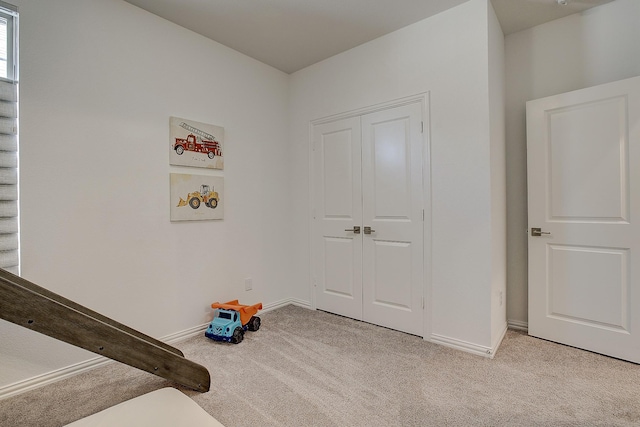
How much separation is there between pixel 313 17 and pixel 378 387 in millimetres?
2765

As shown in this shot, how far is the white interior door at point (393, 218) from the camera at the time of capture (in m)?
2.61

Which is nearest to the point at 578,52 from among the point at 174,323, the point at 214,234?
the point at 214,234

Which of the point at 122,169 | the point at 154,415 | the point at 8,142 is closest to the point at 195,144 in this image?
the point at 122,169

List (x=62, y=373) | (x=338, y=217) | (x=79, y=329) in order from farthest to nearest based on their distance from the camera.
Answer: (x=338, y=217)
(x=62, y=373)
(x=79, y=329)

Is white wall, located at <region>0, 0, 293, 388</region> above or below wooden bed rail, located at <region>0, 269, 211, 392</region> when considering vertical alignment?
above

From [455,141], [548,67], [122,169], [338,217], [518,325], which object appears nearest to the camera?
[122,169]

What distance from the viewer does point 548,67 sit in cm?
262

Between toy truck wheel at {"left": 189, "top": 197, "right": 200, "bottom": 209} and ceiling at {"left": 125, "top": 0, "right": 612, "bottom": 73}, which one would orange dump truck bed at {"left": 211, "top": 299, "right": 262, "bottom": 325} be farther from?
ceiling at {"left": 125, "top": 0, "right": 612, "bottom": 73}

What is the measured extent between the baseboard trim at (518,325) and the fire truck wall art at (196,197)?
2828 mm

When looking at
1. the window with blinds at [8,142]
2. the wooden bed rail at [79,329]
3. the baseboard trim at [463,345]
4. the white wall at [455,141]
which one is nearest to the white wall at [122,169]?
the window with blinds at [8,142]

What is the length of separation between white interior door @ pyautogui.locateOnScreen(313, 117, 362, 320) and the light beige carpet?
2.26 feet

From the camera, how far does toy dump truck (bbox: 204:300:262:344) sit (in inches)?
97.0

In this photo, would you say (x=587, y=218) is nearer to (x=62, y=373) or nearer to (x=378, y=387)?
(x=378, y=387)

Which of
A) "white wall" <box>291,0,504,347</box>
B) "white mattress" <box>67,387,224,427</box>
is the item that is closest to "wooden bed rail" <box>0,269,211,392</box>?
"white mattress" <box>67,387,224,427</box>
